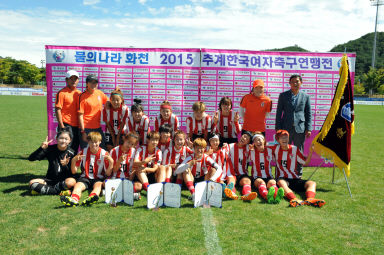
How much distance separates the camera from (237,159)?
4.93m

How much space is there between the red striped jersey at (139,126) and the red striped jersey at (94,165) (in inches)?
39.4

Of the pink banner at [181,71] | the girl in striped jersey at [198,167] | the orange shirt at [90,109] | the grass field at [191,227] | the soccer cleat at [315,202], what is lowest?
the grass field at [191,227]

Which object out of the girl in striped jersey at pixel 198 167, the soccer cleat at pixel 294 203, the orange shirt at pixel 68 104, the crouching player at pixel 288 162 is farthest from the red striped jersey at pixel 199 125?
the orange shirt at pixel 68 104

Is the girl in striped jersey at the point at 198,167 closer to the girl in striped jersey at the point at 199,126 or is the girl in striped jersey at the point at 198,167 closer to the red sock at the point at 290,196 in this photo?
the girl in striped jersey at the point at 199,126

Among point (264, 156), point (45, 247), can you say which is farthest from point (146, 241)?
point (264, 156)

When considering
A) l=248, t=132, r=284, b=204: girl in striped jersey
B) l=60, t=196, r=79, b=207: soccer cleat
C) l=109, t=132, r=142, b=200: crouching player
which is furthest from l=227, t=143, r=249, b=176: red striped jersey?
l=60, t=196, r=79, b=207: soccer cleat

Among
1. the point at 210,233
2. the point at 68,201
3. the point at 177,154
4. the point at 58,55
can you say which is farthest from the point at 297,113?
the point at 58,55

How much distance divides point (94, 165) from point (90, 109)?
122 cm

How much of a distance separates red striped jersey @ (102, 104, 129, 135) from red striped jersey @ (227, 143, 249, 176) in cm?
212

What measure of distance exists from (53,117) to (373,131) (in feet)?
42.5

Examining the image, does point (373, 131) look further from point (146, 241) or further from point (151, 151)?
point (146, 241)

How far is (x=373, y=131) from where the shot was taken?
41.7ft

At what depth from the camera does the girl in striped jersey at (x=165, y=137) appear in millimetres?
4809

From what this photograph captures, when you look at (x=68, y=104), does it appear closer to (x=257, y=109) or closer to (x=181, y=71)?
(x=181, y=71)
